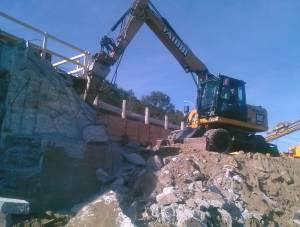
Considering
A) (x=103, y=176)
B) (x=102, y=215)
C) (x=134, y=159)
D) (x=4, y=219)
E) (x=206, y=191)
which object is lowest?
(x=102, y=215)

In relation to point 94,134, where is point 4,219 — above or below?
below

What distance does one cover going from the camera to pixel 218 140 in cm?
1348

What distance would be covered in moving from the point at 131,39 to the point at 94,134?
13.3ft

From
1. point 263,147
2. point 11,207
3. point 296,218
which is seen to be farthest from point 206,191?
point 263,147

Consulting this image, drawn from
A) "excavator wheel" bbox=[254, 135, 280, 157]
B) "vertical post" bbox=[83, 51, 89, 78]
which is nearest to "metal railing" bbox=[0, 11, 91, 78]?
"vertical post" bbox=[83, 51, 89, 78]

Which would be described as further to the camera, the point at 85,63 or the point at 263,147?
the point at 263,147

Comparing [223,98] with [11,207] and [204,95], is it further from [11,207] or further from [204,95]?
[11,207]

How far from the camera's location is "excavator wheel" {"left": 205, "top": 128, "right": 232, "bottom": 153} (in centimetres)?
1324

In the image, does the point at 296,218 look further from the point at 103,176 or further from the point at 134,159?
the point at 103,176

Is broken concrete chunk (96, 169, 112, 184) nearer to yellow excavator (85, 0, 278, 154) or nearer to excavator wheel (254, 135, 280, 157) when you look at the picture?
yellow excavator (85, 0, 278, 154)

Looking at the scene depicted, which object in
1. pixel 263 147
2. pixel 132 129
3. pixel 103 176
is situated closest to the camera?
pixel 103 176

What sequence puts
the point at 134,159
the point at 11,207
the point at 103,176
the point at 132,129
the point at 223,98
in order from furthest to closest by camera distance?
1. the point at 132,129
2. the point at 223,98
3. the point at 134,159
4. the point at 103,176
5. the point at 11,207

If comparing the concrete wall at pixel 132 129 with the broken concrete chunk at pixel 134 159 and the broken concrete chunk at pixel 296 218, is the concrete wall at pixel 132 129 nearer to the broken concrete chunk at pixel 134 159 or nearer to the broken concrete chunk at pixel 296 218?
the broken concrete chunk at pixel 134 159

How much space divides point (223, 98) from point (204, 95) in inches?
32.0
